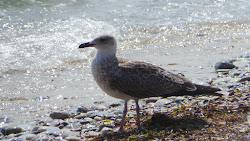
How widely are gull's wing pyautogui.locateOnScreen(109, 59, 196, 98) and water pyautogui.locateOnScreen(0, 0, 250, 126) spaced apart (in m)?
1.74

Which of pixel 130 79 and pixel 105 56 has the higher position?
pixel 105 56

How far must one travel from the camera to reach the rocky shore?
4.39 metres

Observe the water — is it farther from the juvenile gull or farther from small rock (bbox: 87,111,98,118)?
the juvenile gull

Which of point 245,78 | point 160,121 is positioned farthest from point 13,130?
point 245,78

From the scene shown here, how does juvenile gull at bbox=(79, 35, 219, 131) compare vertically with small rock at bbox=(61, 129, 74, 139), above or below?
above

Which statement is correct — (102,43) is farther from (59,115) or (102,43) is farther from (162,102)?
(162,102)

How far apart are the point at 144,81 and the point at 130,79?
0.20 m

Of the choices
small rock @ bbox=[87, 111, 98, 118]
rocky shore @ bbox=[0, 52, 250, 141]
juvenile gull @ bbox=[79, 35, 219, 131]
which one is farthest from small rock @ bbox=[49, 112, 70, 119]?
juvenile gull @ bbox=[79, 35, 219, 131]

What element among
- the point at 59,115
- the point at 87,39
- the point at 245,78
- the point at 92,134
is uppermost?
the point at 87,39

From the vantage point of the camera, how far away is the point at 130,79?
4.97 metres

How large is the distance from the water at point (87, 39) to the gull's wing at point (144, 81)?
1744 mm

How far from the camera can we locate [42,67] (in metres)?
8.98

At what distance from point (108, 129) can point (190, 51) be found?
18.0 ft

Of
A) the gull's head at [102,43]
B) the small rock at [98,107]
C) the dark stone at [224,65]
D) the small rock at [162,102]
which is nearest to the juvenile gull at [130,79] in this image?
the gull's head at [102,43]
